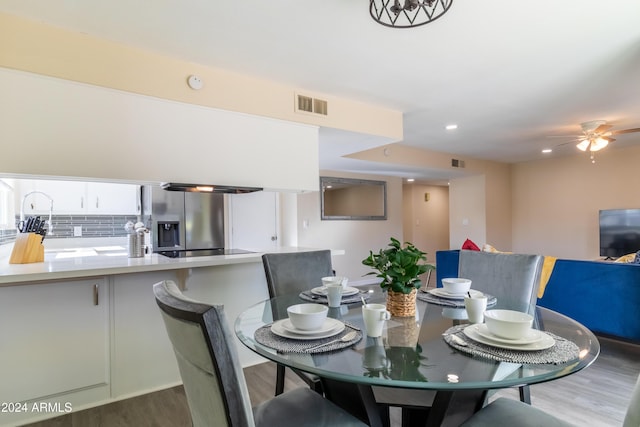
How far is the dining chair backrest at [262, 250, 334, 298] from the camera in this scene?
211 centimetres

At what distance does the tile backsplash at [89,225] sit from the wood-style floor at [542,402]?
8.66 ft

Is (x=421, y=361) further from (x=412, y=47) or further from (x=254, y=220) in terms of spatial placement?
(x=254, y=220)

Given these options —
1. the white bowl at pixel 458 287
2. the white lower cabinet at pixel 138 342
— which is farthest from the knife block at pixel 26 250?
the white bowl at pixel 458 287

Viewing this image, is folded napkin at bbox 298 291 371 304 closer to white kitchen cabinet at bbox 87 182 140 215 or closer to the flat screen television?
white kitchen cabinet at bbox 87 182 140 215

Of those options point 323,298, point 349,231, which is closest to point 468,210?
point 349,231

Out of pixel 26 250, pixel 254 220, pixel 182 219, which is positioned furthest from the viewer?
pixel 254 220

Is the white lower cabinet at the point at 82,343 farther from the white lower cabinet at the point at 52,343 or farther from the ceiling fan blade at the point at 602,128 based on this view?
the ceiling fan blade at the point at 602,128

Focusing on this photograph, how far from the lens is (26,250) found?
2.17 m

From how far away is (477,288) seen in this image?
2143 mm

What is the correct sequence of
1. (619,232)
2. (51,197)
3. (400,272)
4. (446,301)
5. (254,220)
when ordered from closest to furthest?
(400,272)
(446,301)
(51,197)
(254,220)
(619,232)

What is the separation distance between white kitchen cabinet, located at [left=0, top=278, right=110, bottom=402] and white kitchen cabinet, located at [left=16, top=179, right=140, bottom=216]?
1973 mm

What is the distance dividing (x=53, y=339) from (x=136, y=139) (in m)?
1.34

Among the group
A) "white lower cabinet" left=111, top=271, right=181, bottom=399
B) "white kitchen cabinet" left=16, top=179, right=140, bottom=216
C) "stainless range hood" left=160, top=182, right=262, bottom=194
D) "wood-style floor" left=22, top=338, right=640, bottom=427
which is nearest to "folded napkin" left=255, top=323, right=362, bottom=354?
"wood-style floor" left=22, top=338, right=640, bottom=427

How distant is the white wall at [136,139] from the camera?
1.95 meters
